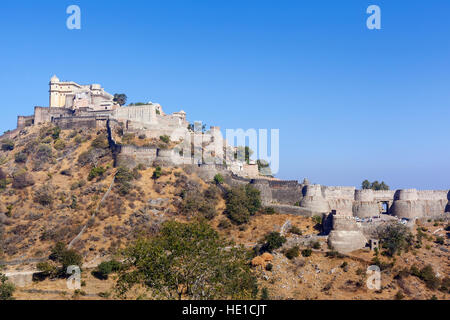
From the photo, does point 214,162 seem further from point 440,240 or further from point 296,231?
point 440,240

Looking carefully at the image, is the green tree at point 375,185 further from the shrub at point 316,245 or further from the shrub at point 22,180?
the shrub at point 22,180

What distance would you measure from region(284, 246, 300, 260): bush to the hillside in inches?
12.1

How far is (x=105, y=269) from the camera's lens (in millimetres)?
37344

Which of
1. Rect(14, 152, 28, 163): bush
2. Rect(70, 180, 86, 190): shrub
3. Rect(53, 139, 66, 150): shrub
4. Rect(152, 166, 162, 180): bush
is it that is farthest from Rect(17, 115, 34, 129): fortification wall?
Rect(152, 166, 162, 180): bush

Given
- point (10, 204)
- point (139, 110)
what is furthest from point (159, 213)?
point (139, 110)

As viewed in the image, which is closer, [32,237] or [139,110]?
[32,237]

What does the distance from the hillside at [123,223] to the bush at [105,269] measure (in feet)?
1.84

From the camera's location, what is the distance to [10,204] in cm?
4819

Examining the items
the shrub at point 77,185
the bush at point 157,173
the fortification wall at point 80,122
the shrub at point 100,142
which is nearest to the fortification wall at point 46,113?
the fortification wall at point 80,122

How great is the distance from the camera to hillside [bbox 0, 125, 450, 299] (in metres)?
35.4

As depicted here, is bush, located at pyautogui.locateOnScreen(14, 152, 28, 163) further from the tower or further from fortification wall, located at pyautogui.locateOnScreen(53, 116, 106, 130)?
the tower

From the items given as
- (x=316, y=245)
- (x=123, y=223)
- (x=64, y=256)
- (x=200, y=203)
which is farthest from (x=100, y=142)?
(x=316, y=245)
